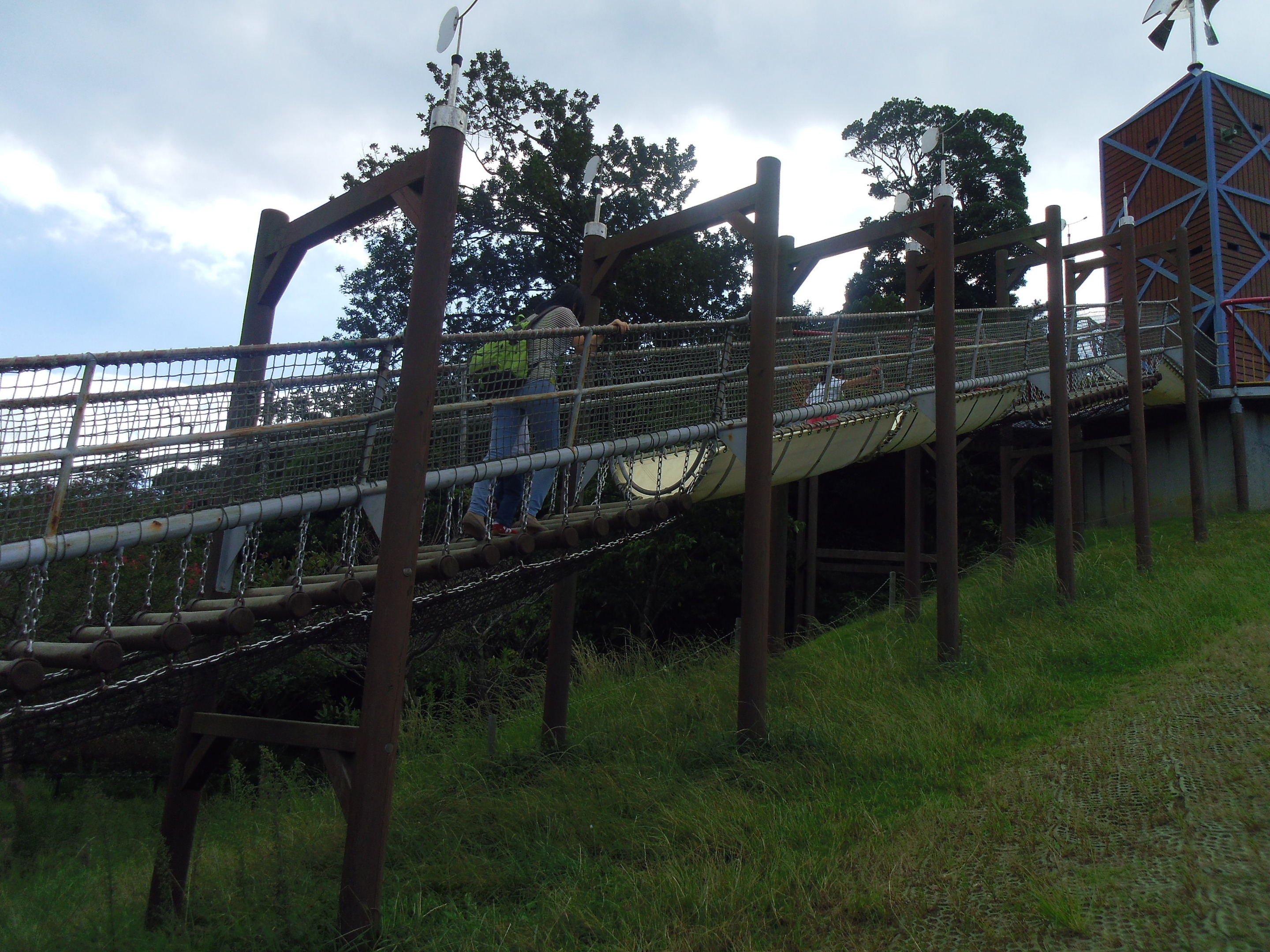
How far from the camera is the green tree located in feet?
71.4

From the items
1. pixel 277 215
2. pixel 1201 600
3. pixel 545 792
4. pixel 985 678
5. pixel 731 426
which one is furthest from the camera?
pixel 1201 600

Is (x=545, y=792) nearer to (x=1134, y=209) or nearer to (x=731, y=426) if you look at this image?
(x=731, y=426)

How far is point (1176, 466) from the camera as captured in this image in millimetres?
14297

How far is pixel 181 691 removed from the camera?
3844mm

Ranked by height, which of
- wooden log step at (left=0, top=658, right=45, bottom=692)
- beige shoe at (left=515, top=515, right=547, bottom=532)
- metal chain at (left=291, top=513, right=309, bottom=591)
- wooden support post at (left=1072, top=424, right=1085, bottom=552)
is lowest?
wooden log step at (left=0, top=658, right=45, bottom=692)

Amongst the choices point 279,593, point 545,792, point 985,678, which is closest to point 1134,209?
point 985,678

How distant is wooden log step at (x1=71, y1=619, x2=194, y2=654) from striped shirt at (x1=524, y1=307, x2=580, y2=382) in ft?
6.29

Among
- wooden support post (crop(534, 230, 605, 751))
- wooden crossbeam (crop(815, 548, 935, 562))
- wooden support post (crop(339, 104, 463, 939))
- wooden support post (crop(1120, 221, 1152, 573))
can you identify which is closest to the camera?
wooden support post (crop(339, 104, 463, 939))

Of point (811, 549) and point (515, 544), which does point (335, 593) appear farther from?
point (811, 549)

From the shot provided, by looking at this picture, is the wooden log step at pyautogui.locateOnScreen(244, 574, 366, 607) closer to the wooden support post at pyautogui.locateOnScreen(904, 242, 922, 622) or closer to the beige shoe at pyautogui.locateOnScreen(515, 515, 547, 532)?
the beige shoe at pyautogui.locateOnScreen(515, 515, 547, 532)

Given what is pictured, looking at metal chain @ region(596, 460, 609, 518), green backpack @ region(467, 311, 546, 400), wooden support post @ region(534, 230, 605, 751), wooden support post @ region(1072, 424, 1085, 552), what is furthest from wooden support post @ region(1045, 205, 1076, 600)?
green backpack @ region(467, 311, 546, 400)

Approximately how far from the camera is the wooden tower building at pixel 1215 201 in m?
14.4

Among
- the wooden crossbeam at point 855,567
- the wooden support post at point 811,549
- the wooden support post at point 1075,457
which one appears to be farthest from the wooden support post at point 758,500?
the wooden crossbeam at point 855,567

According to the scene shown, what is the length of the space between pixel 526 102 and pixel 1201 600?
15478mm
